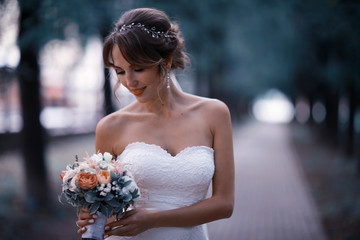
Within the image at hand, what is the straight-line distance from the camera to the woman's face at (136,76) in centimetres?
247

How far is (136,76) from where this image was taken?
249 cm

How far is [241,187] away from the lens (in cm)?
1055

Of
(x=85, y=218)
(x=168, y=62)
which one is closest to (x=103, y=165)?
(x=85, y=218)

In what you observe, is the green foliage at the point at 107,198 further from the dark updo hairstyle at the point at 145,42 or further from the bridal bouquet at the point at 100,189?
the dark updo hairstyle at the point at 145,42

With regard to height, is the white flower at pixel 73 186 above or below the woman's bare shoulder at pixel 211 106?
below

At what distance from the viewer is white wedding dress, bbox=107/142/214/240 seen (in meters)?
2.59

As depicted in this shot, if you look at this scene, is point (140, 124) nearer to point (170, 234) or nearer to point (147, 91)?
point (147, 91)

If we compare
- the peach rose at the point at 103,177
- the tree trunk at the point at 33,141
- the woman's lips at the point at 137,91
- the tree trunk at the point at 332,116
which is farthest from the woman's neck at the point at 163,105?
the tree trunk at the point at 332,116

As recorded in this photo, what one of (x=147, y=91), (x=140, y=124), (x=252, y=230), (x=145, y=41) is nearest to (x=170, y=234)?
(x=140, y=124)

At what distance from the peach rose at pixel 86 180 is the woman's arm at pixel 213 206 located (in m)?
0.33

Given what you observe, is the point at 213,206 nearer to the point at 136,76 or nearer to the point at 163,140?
the point at 163,140

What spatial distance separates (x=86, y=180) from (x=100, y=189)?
0.10 meters

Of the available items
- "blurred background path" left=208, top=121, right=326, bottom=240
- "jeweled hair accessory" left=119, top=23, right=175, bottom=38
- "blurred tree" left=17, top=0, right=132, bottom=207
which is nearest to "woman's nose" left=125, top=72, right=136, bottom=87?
"jeweled hair accessory" left=119, top=23, right=175, bottom=38

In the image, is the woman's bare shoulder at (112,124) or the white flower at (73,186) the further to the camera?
the woman's bare shoulder at (112,124)
